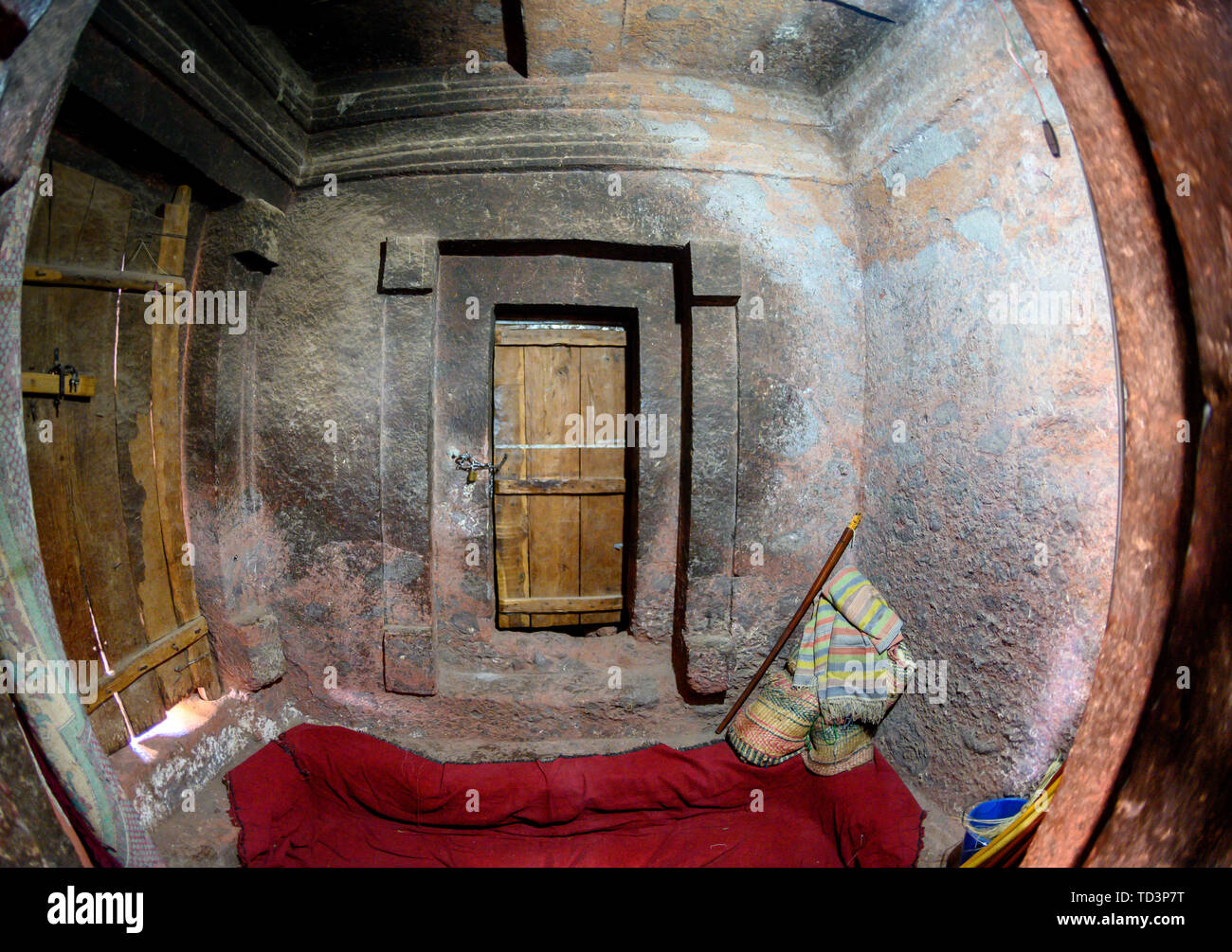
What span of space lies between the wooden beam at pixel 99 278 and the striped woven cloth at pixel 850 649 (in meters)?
3.81

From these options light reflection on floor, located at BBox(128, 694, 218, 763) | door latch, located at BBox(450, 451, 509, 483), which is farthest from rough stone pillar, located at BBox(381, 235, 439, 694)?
light reflection on floor, located at BBox(128, 694, 218, 763)

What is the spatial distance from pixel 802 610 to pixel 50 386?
3.73 meters

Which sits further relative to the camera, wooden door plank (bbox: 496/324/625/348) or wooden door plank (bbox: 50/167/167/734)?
wooden door plank (bbox: 496/324/625/348)

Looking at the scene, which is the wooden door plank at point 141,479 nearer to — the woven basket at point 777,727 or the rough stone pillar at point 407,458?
the rough stone pillar at point 407,458

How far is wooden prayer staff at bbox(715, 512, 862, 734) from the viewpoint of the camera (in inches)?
119

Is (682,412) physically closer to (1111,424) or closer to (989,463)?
(989,463)

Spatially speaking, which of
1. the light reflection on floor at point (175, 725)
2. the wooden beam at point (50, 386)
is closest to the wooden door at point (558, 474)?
the light reflection on floor at point (175, 725)

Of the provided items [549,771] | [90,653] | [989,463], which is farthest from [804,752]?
[90,653]

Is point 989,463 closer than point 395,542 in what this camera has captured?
Yes

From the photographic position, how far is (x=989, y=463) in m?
2.35

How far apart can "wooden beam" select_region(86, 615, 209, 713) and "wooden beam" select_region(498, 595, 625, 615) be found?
162cm

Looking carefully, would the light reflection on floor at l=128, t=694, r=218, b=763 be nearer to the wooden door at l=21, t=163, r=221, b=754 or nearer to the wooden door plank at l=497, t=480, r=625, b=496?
the wooden door at l=21, t=163, r=221, b=754
